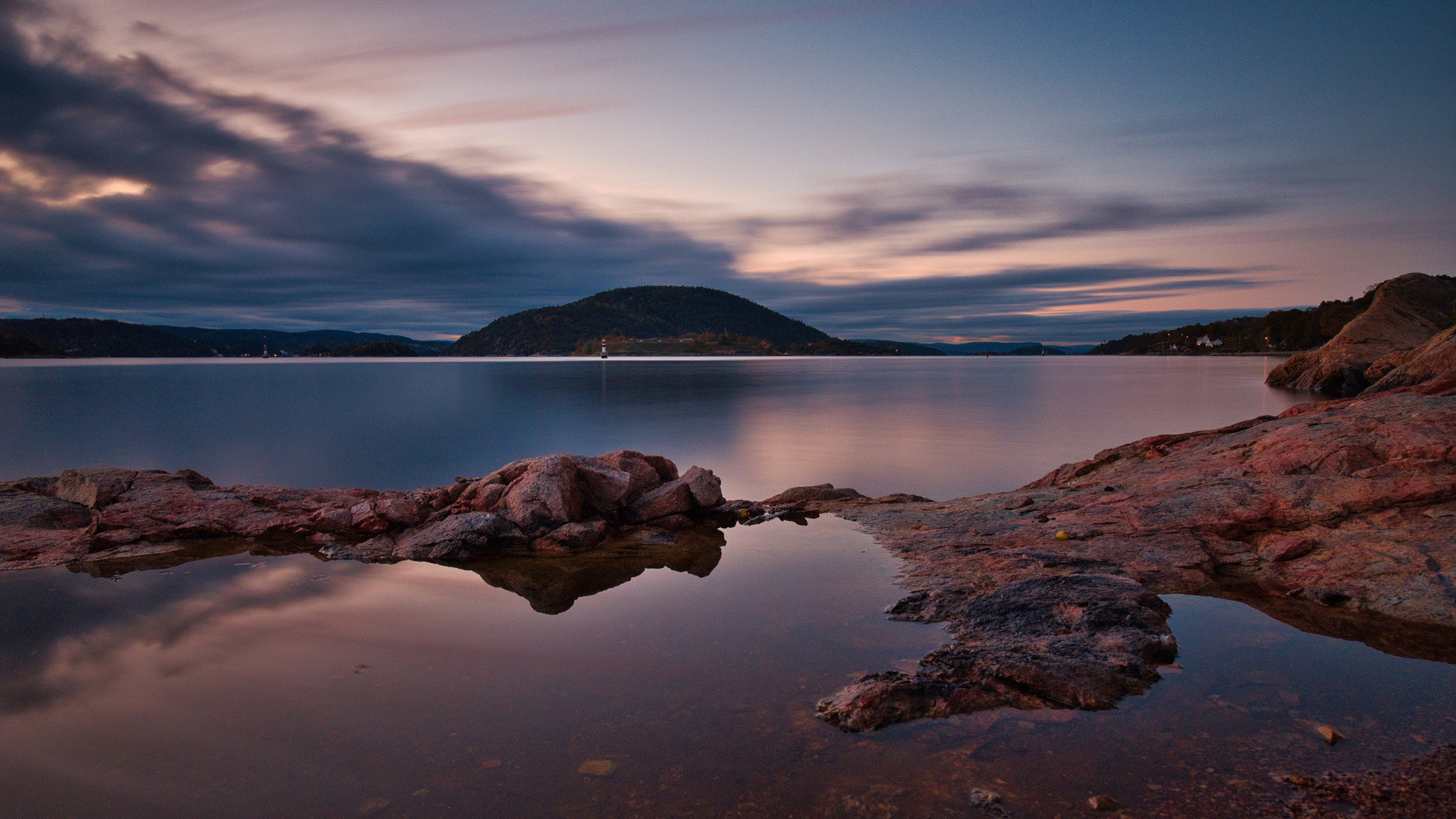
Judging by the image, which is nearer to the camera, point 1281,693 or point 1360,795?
point 1360,795

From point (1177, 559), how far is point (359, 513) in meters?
14.6

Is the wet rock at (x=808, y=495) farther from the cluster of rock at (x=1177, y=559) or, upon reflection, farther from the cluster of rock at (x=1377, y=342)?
the cluster of rock at (x=1377, y=342)

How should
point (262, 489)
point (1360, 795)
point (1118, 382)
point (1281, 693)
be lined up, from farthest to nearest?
point (1118, 382)
point (262, 489)
point (1281, 693)
point (1360, 795)

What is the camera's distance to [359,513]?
13.9 meters

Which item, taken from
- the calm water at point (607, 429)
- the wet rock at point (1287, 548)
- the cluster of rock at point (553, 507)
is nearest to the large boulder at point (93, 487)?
the cluster of rock at point (553, 507)

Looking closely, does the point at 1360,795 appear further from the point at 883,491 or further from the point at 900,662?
the point at 883,491

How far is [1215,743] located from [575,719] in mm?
5463

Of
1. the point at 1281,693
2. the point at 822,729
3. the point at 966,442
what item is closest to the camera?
the point at 822,729

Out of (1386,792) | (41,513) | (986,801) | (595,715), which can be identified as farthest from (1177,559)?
(41,513)

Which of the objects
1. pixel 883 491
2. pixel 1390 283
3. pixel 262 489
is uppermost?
pixel 1390 283

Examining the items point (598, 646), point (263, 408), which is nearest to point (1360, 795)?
point (598, 646)

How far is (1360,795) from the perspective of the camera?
4.80 meters

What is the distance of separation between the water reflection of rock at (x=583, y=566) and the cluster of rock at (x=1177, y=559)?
11.8ft

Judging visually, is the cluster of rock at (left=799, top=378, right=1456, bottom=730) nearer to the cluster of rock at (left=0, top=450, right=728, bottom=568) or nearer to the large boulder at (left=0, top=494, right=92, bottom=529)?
the cluster of rock at (left=0, top=450, right=728, bottom=568)
